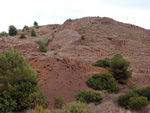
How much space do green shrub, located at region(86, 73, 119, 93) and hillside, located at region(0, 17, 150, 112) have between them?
611mm

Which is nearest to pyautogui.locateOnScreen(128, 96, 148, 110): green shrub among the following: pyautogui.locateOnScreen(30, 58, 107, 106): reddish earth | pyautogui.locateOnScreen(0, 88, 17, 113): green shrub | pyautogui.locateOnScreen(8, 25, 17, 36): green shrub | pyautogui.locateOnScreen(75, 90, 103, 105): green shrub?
pyautogui.locateOnScreen(75, 90, 103, 105): green shrub

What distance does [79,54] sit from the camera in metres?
23.9

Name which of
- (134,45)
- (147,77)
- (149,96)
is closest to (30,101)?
(149,96)

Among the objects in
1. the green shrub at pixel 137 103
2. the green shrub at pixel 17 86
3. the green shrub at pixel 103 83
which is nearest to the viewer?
the green shrub at pixel 137 103

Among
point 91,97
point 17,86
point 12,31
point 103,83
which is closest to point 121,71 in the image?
point 103,83

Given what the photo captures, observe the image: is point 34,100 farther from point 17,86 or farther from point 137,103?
point 137,103

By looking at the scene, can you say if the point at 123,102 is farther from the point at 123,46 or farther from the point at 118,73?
the point at 123,46

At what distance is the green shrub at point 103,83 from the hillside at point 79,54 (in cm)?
61

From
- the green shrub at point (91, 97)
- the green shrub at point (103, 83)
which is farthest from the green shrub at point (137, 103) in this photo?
the green shrub at point (103, 83)

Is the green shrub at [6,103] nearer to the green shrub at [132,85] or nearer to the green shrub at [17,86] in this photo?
the green shrub at [17,86]

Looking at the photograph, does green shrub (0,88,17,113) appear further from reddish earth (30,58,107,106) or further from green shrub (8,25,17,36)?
green shrub (8,25,17,36)

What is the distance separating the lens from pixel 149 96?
843 centimetres

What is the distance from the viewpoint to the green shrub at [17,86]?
765 cm

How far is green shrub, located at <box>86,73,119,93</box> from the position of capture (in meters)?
11.8
